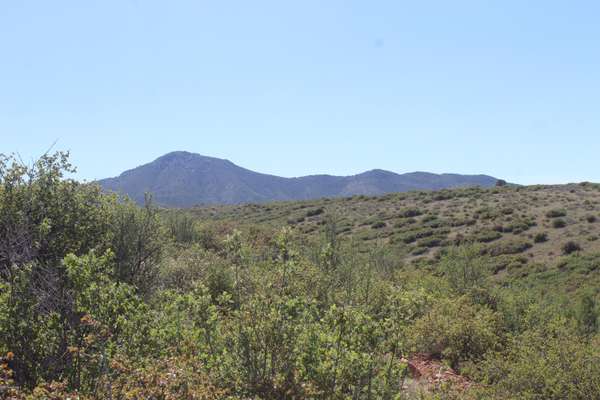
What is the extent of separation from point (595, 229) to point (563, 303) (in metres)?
18.3

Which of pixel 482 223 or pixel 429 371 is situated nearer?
pixel 429 371

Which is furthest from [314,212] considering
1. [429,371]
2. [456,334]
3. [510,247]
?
[429,371]

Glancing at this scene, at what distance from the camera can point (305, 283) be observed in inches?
384

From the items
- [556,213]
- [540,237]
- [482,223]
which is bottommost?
[540,237]

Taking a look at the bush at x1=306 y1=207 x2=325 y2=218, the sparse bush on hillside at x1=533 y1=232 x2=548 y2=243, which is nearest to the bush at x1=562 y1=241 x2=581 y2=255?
the sparse bush on hillside at x1=533 y1=232 x2=548 y2=243

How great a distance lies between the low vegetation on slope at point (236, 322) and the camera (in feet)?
18.1

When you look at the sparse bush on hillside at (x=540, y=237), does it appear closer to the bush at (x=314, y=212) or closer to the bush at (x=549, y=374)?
the bush at (x=314, y=212)

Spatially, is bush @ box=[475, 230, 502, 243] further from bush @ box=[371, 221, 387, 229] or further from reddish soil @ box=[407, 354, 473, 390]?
reddish soil @ box=[407, 354, 473, 390]

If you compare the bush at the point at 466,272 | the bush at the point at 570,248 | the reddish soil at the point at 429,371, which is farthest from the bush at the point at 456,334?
the bush at the point at 570,248

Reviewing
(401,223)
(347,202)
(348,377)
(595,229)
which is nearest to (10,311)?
(348,377)

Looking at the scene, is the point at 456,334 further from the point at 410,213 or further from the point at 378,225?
the point at 410,213

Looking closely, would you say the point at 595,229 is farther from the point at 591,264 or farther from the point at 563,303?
the point at 563,303

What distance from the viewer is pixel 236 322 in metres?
6.48

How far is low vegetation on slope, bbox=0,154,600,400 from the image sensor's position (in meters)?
5.53
